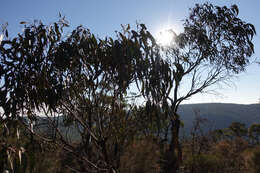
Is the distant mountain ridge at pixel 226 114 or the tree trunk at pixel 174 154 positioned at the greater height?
the tree trunk at pixel 174 154

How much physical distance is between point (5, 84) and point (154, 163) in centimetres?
757

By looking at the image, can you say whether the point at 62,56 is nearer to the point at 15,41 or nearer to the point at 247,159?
the point at 15,41

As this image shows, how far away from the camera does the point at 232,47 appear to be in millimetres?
9289

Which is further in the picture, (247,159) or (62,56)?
(247,159)

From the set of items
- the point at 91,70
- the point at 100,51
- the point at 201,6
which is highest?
the point at 201,6

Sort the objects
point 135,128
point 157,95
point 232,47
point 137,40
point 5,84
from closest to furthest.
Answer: point 5,84 → point 157,95 → point 137,40 → point 135,128 → point 232,47

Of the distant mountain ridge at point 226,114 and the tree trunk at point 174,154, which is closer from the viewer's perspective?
the tree trunk at point 174,154

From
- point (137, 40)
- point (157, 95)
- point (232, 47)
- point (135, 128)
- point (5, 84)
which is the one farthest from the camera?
point (232, 47)

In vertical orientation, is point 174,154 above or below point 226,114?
above

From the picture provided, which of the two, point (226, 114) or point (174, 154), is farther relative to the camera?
point (226, 114)

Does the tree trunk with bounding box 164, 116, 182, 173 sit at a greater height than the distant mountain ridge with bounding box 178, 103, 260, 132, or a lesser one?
greater

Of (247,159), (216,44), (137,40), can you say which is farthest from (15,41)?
(247,159)

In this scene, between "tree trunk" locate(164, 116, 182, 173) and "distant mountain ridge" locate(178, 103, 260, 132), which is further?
"distant mountain ridge" locate(178, 103, 260, 132)

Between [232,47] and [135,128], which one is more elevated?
[232,47]
